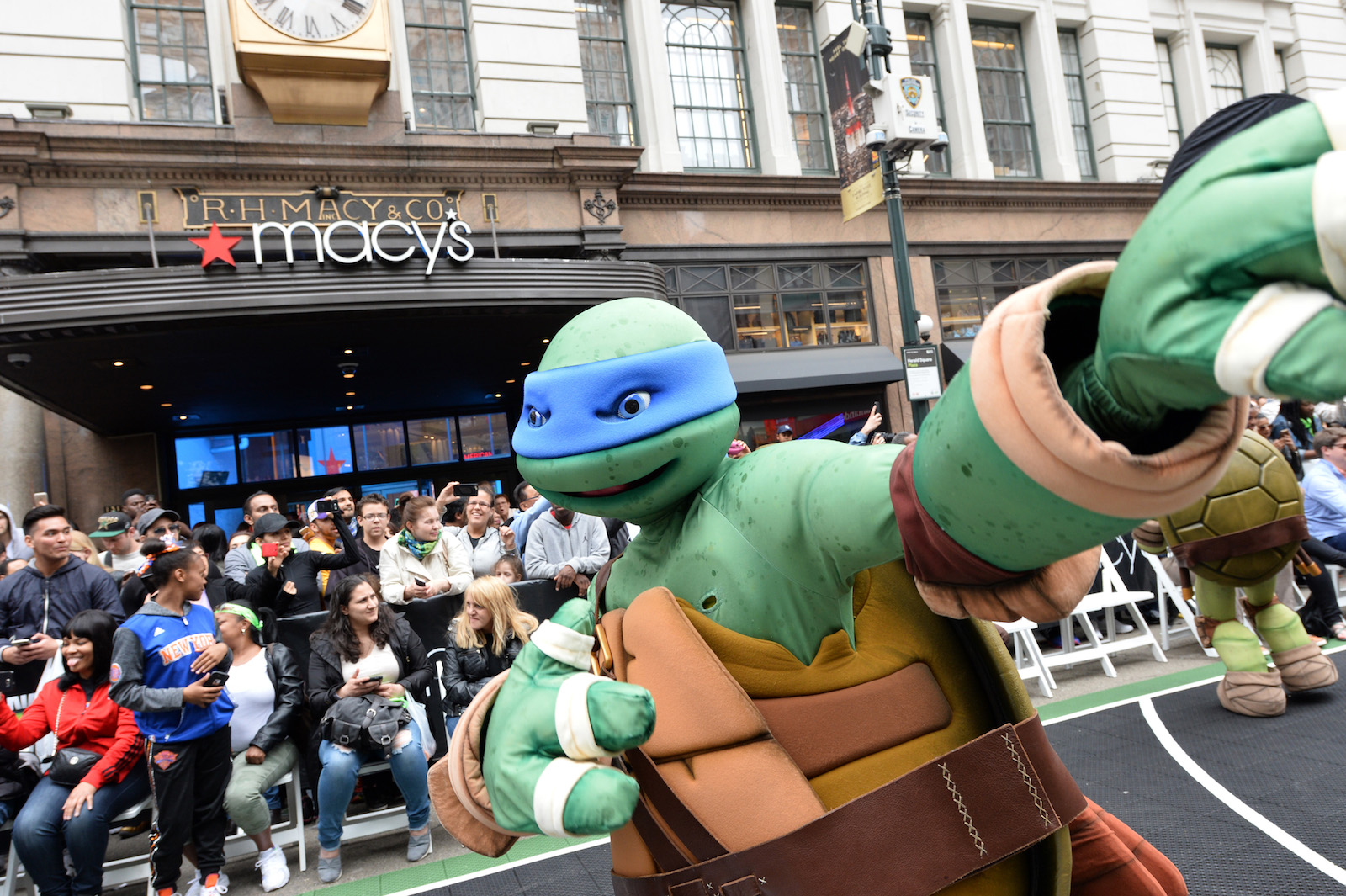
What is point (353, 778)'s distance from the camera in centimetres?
501

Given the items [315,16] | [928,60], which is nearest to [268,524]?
[315,16]

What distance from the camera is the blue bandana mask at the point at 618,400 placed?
1656 mm

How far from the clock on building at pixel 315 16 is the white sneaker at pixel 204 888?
11.3 meters

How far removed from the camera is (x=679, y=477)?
67.8 inches

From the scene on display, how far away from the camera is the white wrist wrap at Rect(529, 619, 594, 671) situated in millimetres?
1525

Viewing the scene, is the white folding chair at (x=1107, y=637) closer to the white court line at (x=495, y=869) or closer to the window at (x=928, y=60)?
the white court line at (x=495, y=869)

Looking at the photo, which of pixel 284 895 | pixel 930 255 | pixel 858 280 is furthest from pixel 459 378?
pixel 284 895

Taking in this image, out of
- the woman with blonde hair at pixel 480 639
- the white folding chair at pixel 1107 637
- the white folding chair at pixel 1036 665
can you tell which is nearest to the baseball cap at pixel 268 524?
the woman with blonde hair at pixel 480 639

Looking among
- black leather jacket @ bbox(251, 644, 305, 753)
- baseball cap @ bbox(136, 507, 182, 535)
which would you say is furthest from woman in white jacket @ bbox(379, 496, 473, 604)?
baseball cap @ bbox(136, 507, 182, 535)

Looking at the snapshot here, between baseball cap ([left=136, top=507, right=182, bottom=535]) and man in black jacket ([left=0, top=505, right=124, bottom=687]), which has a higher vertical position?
baseball cap ([left=136, top=507, right=182, bottom=535])

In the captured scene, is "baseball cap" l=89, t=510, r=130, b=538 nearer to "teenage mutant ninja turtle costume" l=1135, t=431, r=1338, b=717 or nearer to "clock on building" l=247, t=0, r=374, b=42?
"teenage mutant ninja turtle costume" l=1135, t=431, r=1338, b=717

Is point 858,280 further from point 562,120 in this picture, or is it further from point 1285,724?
point 1285,724

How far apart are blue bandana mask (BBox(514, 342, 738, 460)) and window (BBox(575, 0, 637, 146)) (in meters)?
14.5

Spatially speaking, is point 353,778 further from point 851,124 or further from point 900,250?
point 851,124
